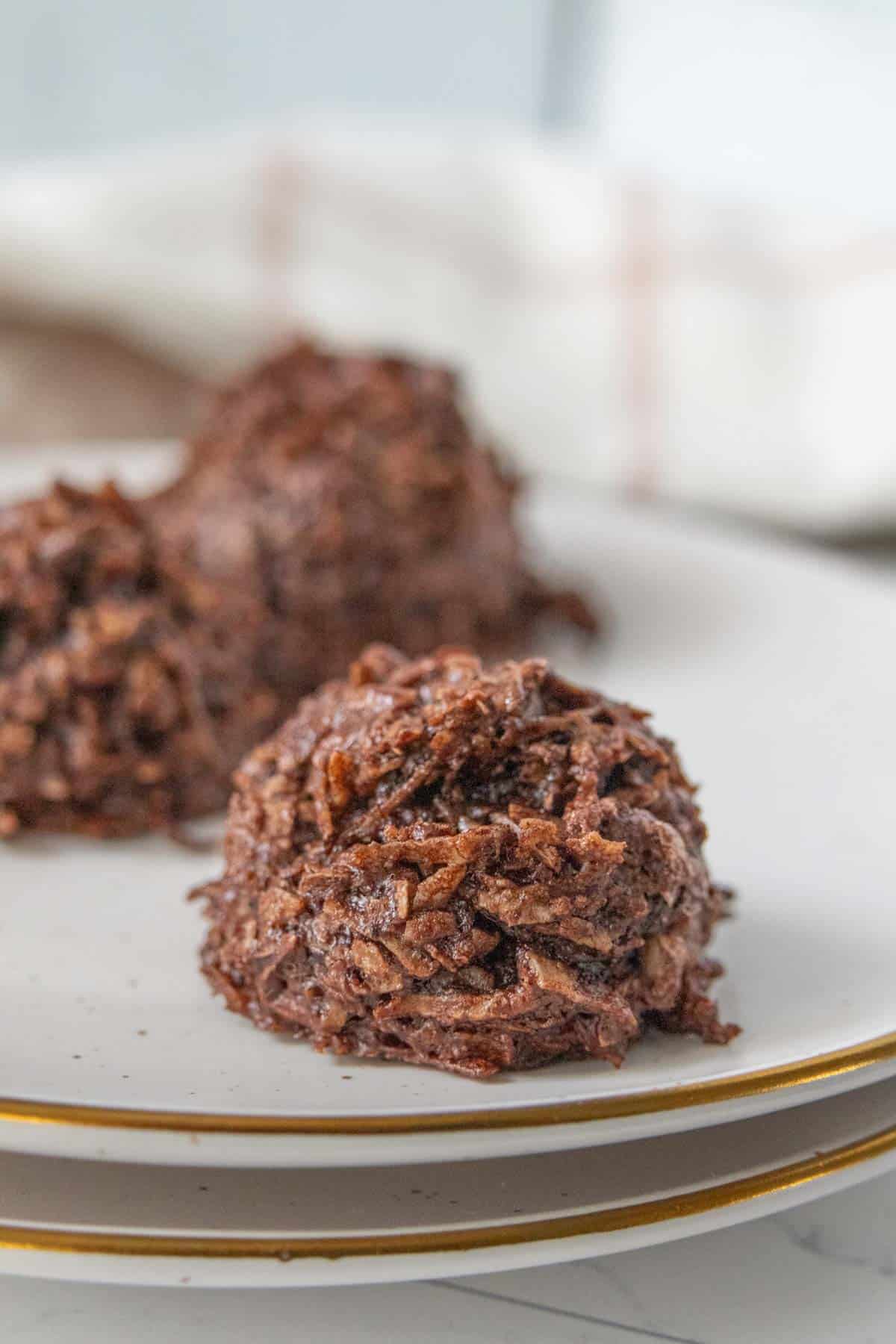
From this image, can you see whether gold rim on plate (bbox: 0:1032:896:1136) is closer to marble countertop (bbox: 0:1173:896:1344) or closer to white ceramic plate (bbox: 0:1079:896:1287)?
white ceramic plate (bbox: 0:1079:896:1287)

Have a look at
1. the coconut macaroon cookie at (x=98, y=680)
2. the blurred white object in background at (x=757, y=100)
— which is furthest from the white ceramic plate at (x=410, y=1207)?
the blurred white object in background at (x=757, y=100)

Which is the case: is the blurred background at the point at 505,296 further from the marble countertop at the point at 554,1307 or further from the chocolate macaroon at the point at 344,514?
the marble countertop at the point at 554,1307

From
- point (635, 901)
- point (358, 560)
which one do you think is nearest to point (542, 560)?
point (358, 560)

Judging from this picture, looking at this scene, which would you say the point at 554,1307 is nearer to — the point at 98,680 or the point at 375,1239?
the point at 375,1239

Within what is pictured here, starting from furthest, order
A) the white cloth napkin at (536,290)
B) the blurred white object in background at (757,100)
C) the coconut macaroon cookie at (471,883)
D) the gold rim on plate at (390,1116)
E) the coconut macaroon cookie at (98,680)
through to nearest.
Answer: the blurred white object in background at (757,100) < the white cloth napkin at (536,290) < the coconut macaroon cookie at (98,680) < the coconut macaroon cookie at (471,883) < the gold rim on plate at (390,1116)

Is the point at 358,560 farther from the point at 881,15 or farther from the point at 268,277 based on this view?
the point at 881,15

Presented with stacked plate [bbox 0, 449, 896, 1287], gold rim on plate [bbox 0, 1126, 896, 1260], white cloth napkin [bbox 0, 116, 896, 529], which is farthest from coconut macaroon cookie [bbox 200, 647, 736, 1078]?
white cloth napkin [bbox 0, 116, 896, 529]
